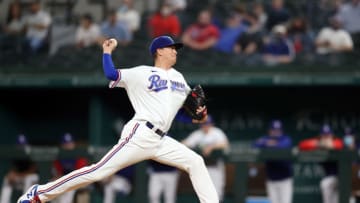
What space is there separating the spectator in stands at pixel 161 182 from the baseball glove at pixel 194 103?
4.28 metres

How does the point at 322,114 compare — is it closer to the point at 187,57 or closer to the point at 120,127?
the point at 187,57

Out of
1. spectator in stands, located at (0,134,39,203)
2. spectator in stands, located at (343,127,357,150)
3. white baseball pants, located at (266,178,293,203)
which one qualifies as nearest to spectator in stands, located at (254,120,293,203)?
white baseball pants, located at (266,178,293,203)

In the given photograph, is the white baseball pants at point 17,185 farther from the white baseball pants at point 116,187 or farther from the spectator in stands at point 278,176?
the spectator in stands at point 278,176

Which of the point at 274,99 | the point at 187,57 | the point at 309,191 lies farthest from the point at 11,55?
the point at 309,191

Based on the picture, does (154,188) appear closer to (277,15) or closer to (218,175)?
(218,175)

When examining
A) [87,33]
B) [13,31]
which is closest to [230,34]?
[87,33]

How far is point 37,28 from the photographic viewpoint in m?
14.6

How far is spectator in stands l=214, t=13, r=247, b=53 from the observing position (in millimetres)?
12992

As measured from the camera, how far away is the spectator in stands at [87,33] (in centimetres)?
1384

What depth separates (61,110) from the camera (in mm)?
14688

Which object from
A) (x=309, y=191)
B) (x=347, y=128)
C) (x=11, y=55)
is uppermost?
(x=11, y=55)

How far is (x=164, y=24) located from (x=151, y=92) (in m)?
6.39

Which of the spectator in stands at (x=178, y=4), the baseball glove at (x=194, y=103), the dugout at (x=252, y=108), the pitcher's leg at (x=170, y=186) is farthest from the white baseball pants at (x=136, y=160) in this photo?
the spectator in stands at (x=178, y=4)

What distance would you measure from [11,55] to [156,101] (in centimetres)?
725
